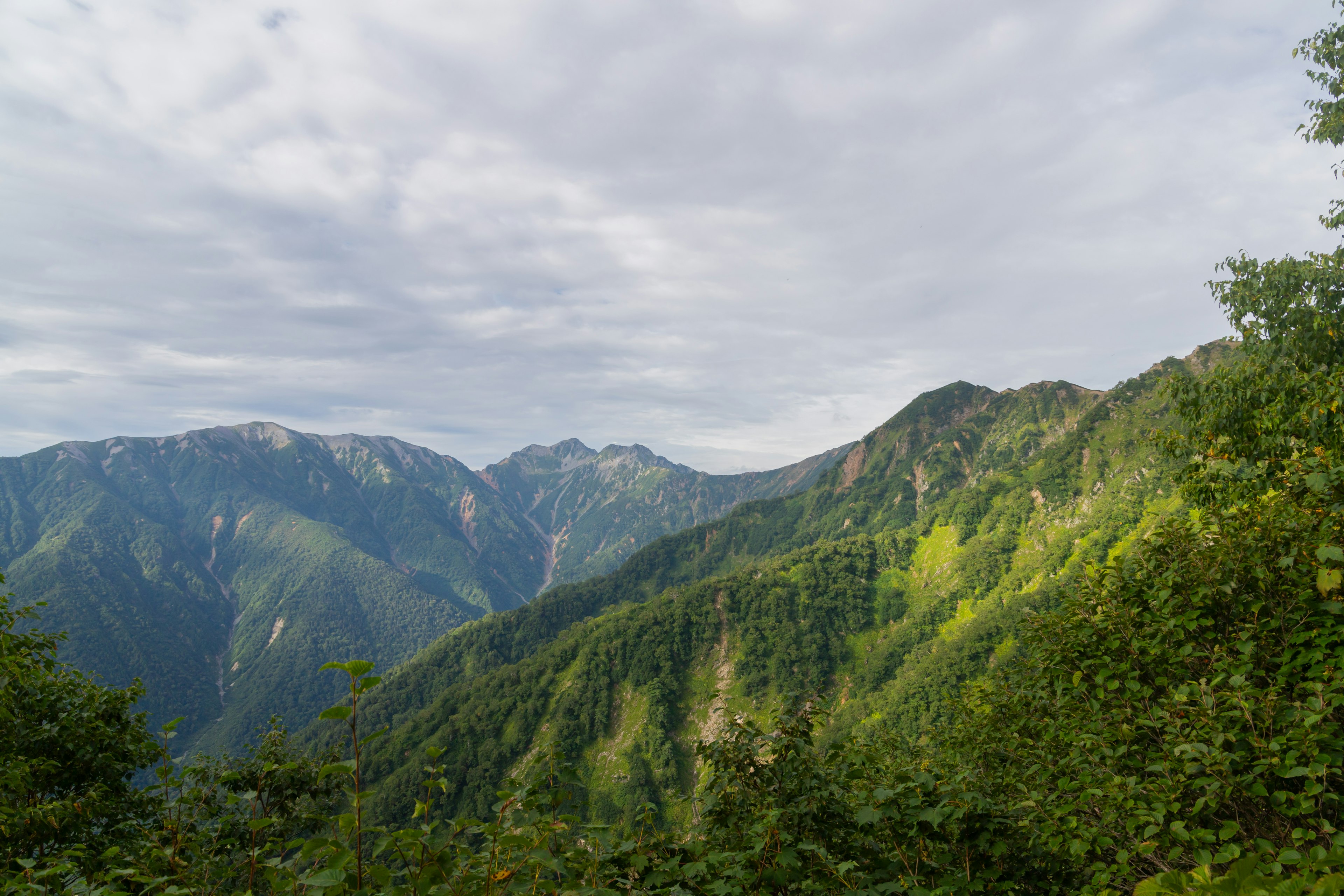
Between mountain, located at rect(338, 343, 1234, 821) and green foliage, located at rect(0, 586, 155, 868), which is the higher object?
green foliage, located at rect(0, 586, 155, 868)

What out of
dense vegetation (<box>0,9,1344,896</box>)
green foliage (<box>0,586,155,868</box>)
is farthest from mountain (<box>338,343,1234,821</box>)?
green foliage (<box>0,586,155,868</box>)

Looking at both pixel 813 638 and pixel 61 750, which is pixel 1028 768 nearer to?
pixel 61 750

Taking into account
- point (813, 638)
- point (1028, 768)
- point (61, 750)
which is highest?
point (1028, 768)

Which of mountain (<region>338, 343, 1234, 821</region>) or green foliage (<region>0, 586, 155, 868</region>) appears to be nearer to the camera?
green foliage (<region>0, 586, 155, 868</region>)

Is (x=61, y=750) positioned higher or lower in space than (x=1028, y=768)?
lower

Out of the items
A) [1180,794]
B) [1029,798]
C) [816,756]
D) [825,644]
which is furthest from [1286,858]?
[825,644]

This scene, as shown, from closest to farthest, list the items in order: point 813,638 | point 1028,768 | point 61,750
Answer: point 1028,768, point 61,750, point 813,638

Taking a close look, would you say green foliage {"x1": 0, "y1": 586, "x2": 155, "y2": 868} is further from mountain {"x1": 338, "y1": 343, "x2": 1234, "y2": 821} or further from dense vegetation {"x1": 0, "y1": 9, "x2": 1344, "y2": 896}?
mountain {"x1": 338, "y1": 343, "x2": 1234, "y2": 821}

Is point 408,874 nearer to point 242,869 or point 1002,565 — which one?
point 242,869

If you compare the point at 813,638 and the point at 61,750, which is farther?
the point at 813,638

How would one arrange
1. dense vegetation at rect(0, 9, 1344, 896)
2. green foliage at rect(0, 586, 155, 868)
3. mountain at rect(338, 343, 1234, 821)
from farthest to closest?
mountain at rect(338, 343, 1234, 821), green foliage at rect(0, 586, 155, 868), dense vegetation at rect(0, 9, 1344, 896)

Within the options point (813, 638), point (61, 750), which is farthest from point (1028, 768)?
point (813, 638)

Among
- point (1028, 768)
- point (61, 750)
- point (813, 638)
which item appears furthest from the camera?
point (813, 638)

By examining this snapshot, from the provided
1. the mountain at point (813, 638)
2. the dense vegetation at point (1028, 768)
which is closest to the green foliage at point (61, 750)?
the dense vegetation at point (1028, 768)
